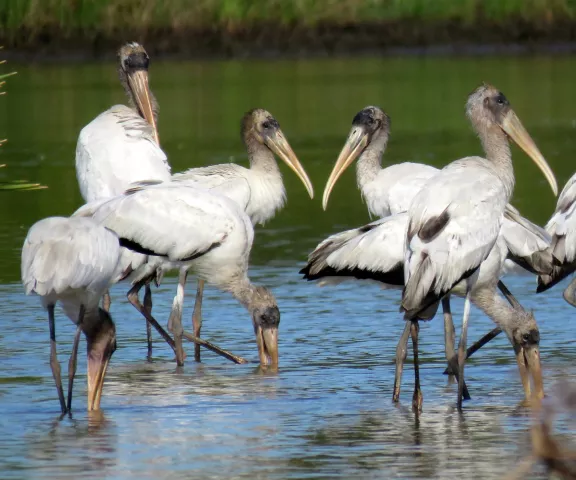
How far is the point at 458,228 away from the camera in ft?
24.5

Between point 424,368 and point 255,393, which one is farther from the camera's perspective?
point 424,368

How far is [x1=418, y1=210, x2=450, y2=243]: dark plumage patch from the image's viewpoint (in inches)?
294

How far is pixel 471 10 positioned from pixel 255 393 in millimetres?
26369

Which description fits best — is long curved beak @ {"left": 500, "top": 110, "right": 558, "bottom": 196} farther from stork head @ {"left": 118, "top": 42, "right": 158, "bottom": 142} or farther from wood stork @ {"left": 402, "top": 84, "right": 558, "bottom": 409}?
stork head @ {"left": 118, "top": 42, "right": 158, "bottom": 142}

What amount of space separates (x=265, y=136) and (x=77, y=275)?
333 cm

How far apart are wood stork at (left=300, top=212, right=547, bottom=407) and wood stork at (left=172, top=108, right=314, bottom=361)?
136 cm

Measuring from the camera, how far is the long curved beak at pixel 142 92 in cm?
1102

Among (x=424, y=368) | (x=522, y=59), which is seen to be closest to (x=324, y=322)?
(x=424, y=368)

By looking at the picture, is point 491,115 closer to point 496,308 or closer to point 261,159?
point 496,308

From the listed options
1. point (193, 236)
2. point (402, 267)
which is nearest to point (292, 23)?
point (193, 236)

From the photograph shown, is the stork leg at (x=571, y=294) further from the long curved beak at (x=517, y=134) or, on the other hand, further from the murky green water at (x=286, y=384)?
the long curved beak at (x=517, y=134)

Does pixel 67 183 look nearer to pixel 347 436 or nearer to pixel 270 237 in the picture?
pixel 270 237

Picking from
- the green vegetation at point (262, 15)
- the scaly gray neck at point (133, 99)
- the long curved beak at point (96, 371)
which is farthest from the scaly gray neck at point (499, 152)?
the green vegetation at point (262, 15)

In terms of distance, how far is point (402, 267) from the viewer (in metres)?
8.05
